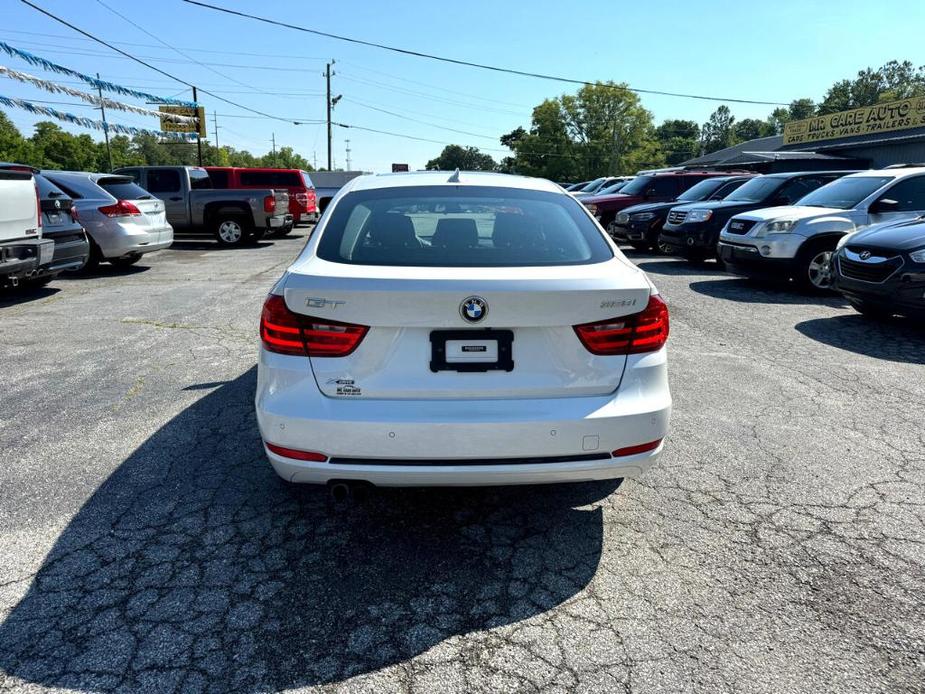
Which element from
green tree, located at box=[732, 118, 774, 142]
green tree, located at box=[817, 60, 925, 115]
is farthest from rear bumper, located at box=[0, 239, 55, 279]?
green tree, located at box=[732, 118, 774, 142]

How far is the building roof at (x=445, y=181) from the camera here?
3.49m

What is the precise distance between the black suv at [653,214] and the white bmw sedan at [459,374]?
1197cm

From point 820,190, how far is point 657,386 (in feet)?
30.8

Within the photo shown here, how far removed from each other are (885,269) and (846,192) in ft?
11.7

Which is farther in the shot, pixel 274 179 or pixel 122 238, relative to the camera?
pixel 274 179

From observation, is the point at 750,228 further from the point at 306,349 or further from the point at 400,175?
the point at 306,349

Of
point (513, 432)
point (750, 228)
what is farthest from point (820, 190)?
point (513, 432)

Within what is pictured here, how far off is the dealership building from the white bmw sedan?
2434 centimetres

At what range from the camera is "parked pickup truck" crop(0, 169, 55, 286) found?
23.2 ft

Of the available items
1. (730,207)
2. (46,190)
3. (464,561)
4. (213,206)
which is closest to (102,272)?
(46,190)

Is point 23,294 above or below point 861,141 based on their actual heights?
below

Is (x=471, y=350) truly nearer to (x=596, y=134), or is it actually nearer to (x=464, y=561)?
(x=464, y=561)

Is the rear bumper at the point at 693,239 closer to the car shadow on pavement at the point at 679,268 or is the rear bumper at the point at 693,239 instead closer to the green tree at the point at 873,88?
the car shadow on pavement at the point at 679,268

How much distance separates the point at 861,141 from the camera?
2955 centimetres
